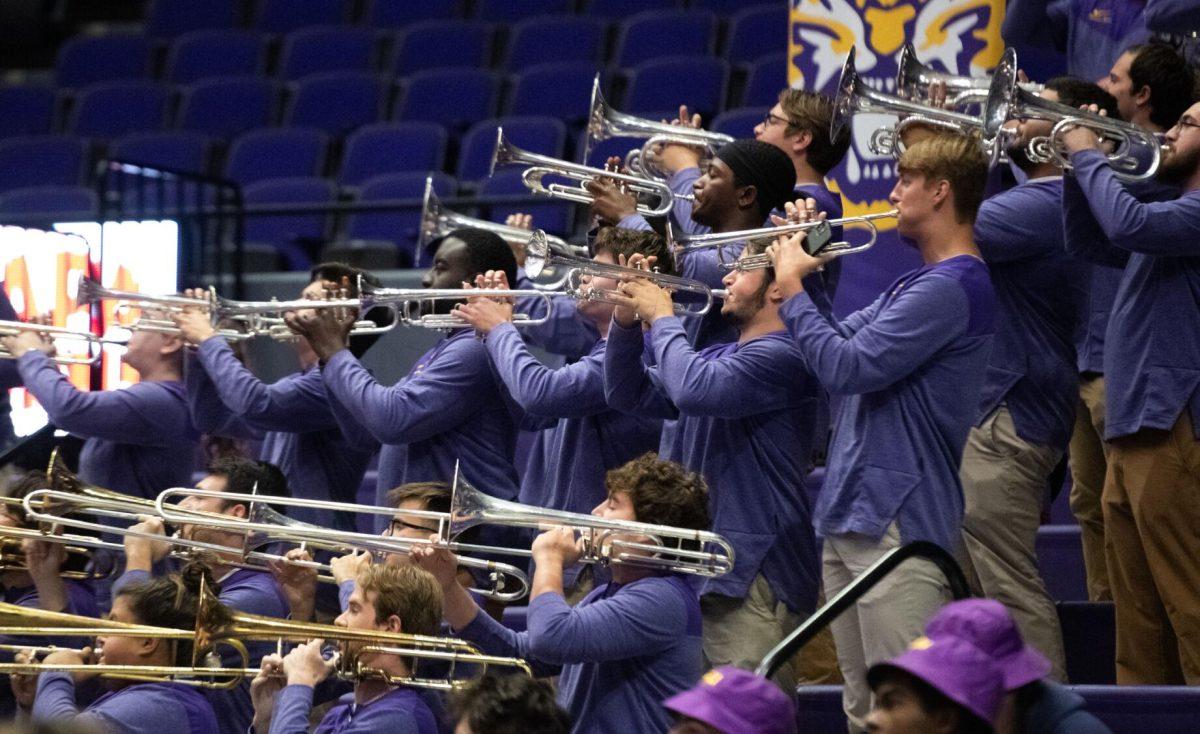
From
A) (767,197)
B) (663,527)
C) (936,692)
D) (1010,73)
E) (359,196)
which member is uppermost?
(1010,73)

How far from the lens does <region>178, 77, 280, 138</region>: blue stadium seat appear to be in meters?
11.0

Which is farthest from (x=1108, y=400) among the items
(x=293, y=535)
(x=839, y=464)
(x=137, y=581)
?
(x=137, y=581)

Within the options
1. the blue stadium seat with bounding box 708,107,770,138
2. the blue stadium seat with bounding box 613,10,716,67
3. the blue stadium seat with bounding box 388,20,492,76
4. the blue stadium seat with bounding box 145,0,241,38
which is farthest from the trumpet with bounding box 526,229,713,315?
the blue stadium seat with bounding box 145,0,241,38

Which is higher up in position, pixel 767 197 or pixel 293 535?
pixel 767 197

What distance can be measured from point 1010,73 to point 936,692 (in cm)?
227

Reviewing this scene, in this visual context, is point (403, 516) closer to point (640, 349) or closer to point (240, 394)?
point (640, 349)

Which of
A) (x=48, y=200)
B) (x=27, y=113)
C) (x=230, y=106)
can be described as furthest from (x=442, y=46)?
(x=27, y=113)

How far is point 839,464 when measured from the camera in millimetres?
4371

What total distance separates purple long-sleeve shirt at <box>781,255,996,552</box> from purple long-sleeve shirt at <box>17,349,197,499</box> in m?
2.80

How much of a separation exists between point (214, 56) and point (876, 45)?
20.9 ft

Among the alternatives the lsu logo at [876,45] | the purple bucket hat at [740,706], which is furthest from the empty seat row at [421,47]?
the purple bucket hat at [740,706]

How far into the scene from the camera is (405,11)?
1159cm

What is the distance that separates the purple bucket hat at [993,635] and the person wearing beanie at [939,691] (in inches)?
0.9

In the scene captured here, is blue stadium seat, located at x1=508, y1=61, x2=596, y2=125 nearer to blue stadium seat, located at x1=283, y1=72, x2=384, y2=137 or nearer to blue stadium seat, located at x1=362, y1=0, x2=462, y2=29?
blue stadium seat, located at x1=283, y1=72, x2=384, y2=137
